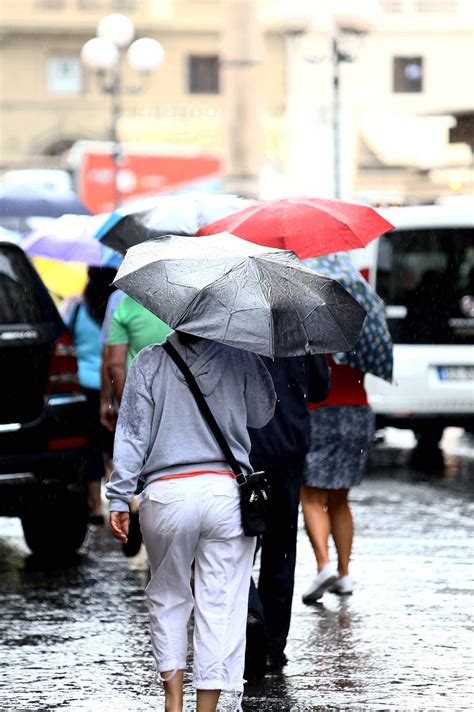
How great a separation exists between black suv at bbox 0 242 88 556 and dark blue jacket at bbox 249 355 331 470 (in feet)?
7.05

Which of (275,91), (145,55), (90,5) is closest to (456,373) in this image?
(145,55)

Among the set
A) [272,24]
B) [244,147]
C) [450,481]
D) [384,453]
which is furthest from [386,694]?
[272,24]

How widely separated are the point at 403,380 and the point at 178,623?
812cm

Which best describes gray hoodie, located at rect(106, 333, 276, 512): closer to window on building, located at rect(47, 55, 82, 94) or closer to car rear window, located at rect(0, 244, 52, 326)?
car rear window, located at rect(0, 244, 52, 326)

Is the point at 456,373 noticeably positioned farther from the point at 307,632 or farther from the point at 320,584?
the point at 307,632

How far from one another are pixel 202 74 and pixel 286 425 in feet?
166

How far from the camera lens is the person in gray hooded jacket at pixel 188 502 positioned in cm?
540

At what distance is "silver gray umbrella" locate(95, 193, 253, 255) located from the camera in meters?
8.14

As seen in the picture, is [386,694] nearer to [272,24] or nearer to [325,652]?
[325,652]

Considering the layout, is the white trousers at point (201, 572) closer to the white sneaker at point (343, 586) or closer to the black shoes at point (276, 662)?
the black shoes at point (276, 662)

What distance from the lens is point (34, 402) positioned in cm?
867

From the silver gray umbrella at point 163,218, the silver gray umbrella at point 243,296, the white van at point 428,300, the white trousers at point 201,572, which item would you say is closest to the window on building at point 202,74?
the white van at point 428,300

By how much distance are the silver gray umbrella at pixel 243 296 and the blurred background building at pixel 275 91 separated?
130ft

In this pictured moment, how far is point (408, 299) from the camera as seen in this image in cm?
1333
